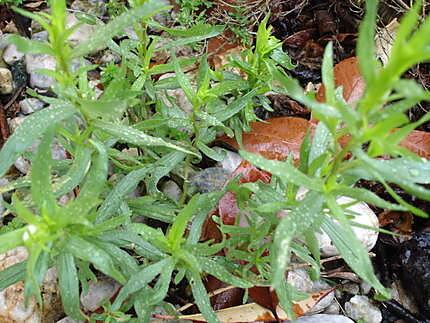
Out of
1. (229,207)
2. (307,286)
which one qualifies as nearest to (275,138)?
(229,207)

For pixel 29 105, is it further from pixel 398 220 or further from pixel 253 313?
pixel 398 220

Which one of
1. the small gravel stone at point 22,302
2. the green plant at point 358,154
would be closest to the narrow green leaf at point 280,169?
the green plant at point 358,154

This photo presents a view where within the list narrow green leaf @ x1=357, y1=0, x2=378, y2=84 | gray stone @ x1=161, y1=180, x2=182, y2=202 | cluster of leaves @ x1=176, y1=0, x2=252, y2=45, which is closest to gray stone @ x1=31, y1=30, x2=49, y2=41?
cluster of leaves @ x1=176, y1=0, x2=252, y2=45

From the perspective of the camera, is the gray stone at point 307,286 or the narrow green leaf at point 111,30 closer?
the narrow green leaf at point 111,30

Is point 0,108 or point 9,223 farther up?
point 0,108

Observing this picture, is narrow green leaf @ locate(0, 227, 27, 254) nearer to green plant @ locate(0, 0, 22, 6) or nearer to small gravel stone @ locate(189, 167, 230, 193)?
small gravel stone @ locate(189, 167, 230, 193)

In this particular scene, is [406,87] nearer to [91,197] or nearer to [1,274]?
[91,197]

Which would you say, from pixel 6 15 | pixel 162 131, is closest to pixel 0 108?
pixel 6 15

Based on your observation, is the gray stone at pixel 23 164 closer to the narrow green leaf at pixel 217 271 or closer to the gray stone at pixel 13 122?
→ the gray stone at pixel 13 122
